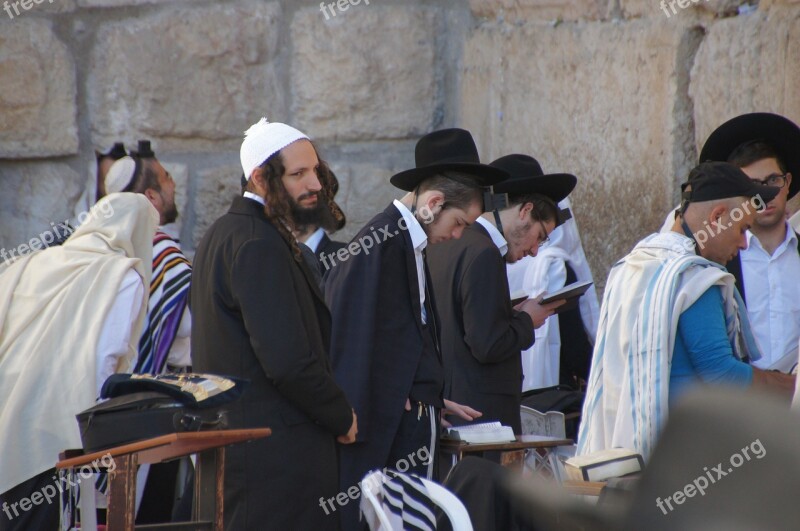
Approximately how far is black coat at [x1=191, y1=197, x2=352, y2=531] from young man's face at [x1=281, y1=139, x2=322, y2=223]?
14 centimetres

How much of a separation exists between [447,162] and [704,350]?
1.14 m

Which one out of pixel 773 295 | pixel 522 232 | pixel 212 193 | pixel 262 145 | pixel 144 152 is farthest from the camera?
pixel 212 193

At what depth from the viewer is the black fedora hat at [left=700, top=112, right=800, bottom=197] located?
13.4 feet

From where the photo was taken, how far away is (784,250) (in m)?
4.20

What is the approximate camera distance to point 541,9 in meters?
5.25

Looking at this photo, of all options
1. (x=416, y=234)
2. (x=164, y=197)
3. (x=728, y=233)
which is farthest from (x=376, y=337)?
(x=164, y=197)

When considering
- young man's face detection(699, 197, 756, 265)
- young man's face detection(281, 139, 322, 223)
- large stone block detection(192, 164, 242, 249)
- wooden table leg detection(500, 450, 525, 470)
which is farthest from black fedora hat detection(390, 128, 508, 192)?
large stone block detection(192, 164, 242, 249)

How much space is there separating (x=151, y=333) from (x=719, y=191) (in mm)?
2170

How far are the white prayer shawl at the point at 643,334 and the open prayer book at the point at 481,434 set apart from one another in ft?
0.87

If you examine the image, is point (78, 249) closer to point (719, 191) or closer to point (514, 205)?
point (514, 205)

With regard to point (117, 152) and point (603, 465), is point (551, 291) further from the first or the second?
point (603, 465)

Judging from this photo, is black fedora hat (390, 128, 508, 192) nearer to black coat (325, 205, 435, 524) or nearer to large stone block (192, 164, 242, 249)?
black coat (325, 205, 435, 524)

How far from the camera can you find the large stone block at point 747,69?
4.14 m

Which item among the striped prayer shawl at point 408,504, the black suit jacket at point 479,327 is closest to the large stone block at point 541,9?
Answer: the black suit jacket at point 479,327
